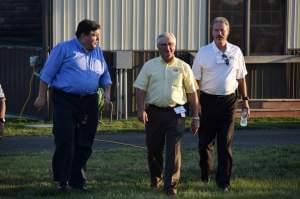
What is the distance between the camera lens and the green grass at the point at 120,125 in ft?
45.7

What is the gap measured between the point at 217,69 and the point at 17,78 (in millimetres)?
8352

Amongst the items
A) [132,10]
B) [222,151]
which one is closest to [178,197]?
[222,151]

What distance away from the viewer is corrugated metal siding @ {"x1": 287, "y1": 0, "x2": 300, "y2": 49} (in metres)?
16.5

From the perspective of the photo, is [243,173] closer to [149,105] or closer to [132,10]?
[149,105]

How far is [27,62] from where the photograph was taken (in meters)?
15.9

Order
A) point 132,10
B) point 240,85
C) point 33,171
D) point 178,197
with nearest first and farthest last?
point 178,197 → point 240,85 → point 33,171 → point 132,10

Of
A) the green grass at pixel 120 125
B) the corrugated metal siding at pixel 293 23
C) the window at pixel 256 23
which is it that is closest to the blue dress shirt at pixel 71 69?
the green grass at pixel 120 125

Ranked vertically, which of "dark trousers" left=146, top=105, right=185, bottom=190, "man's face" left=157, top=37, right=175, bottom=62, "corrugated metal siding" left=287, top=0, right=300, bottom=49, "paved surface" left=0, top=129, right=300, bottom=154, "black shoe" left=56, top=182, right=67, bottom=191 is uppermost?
"corrugated metal siding" left=287, top=0, right=300, bottom=49

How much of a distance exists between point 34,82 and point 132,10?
250 cm

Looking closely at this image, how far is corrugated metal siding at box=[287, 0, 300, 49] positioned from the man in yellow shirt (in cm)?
877

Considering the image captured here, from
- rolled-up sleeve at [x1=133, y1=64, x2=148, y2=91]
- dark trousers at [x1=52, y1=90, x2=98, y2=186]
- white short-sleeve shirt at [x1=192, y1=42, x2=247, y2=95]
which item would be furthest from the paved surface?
rolled-up sleeve at [x1=133, y1=64, x2=148, y2=91]

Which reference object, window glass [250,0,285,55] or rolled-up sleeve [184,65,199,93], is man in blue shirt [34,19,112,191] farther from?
window glass [250,0,285,55]

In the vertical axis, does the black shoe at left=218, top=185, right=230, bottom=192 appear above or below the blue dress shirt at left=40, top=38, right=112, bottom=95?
below

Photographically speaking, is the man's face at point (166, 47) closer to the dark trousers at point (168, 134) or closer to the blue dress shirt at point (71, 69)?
the dark trousers at point (168, 134)
